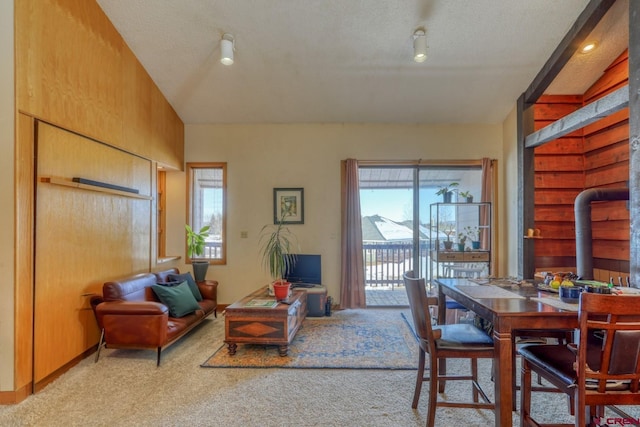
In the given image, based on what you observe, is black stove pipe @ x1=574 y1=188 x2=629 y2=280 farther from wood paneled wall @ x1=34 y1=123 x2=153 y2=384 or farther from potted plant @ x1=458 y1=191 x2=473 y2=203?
wood paneled wall @ x1=34 y1=123 x2=153 y2=384

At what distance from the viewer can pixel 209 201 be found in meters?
5.02

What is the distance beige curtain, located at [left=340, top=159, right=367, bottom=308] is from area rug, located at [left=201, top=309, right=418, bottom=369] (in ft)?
1.73

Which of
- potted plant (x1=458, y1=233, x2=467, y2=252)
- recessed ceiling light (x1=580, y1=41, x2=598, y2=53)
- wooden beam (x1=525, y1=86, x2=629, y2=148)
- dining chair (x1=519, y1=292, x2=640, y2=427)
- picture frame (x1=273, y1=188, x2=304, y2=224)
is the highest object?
recessed ceiling light (x1=580, y1=41, x2=598, y2=53)

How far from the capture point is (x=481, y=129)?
4.79 metres

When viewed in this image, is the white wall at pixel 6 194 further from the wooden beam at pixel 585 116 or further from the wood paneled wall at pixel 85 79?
the wooden beam at pixel 585 116

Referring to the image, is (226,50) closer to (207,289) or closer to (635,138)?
(207,289)

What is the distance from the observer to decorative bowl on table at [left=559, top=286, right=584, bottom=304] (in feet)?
6.43

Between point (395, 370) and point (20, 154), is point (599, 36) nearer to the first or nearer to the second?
point (395, 370)

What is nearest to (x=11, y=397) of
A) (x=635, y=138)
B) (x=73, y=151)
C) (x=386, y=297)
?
(x=73, y=151)

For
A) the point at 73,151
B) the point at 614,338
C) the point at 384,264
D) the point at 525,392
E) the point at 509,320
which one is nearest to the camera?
the point at 614,338

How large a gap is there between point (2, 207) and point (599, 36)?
5504mm

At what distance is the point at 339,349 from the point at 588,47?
4060 mm

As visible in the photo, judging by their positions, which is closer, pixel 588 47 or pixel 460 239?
pixel 588 47

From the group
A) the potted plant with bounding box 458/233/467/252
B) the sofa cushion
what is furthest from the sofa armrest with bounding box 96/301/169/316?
the potted plant with bounding box 458/233/467/252
